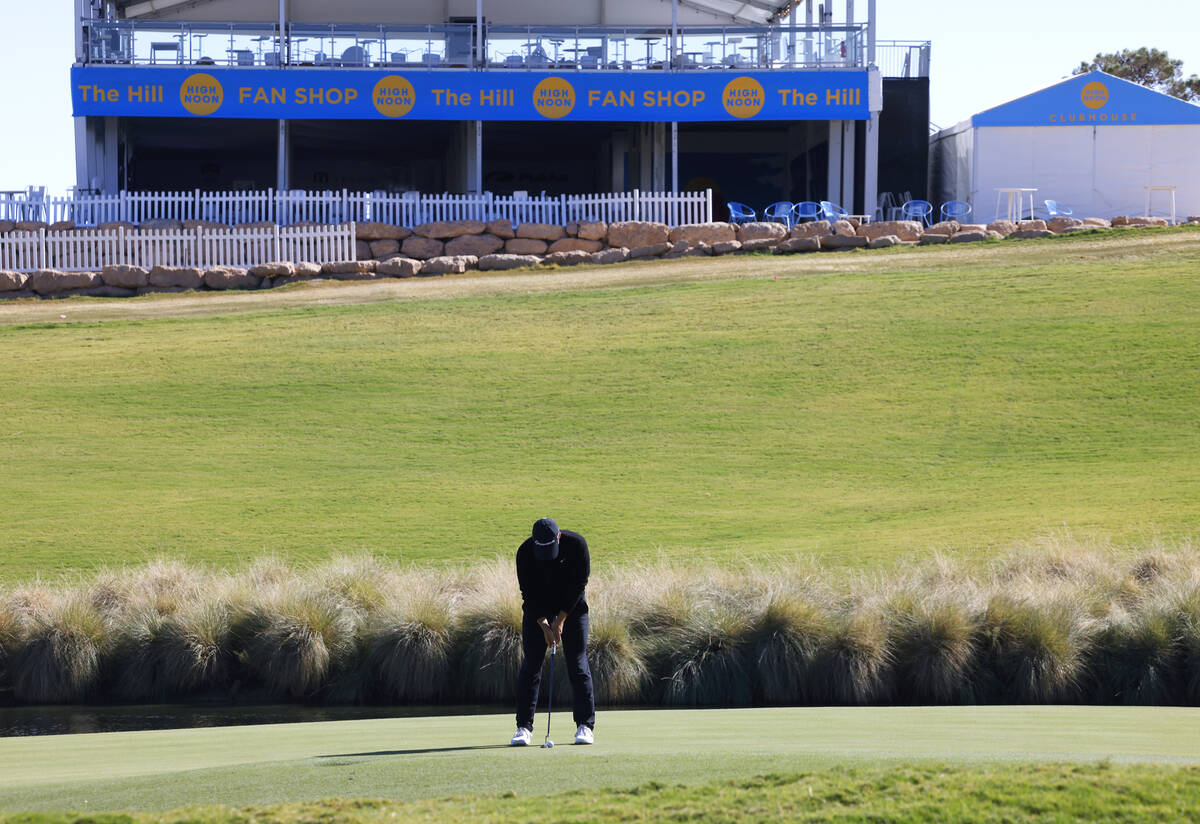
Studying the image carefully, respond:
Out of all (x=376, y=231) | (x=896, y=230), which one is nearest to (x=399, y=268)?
(x=376, y=231)

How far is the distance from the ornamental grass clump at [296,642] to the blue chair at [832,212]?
23.1 m

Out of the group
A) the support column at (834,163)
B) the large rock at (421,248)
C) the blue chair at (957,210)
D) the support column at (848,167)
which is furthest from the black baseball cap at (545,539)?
the support column at (834,163)

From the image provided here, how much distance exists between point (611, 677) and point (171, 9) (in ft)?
107

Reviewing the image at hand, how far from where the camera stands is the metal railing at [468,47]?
3231cm

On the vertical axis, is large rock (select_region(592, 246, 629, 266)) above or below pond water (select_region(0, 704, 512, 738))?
above

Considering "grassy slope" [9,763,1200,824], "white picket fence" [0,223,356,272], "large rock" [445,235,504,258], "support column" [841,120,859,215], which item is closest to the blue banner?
"support column" [841,120,859,215]

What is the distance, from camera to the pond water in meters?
9.70

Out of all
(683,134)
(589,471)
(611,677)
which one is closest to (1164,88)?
(683,134)

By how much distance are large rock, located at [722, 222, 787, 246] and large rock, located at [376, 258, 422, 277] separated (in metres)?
6.80

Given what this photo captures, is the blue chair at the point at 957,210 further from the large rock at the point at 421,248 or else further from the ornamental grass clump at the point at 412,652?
the ornamental grass clump at the point at 412,652

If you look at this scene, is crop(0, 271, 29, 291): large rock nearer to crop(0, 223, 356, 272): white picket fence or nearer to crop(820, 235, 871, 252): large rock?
crop(0, 223, 356, 272): white picket fence

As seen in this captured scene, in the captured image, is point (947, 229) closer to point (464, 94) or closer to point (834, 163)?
point (834, 163)

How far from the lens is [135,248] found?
28.3 meters

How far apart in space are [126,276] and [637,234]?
1034cm
